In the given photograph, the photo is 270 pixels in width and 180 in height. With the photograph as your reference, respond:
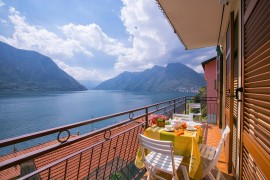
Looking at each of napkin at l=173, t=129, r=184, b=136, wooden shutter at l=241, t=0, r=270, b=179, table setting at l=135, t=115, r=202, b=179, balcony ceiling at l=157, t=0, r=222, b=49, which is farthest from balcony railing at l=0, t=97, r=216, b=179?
balcony ceiling at l=157, t=0, r=222, b=49

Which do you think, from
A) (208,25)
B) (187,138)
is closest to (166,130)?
(187,138)

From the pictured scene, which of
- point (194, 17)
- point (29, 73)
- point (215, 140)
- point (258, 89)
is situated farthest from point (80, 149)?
point (29, 73)

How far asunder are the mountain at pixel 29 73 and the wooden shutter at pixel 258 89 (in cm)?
14039

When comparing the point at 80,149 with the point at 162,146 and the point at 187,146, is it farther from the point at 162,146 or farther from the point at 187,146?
the point at 187,146

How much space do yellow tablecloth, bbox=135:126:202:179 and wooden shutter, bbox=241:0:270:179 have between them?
0.53 metres

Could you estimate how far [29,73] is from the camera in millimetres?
134500

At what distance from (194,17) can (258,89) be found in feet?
7.96

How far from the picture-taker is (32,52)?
17475cm

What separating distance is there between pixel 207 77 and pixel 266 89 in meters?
11.1

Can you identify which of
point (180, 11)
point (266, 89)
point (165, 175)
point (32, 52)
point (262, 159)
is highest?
point (32, 52)

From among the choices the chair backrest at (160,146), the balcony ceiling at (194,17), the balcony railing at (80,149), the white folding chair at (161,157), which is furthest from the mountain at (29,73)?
the chair backrest at (160,146)

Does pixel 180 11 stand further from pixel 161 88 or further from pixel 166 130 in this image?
pixel 161 88

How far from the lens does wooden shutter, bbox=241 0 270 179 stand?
38.7 inches

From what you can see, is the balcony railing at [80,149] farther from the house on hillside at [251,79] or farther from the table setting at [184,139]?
the house on hillside at [251,79]
